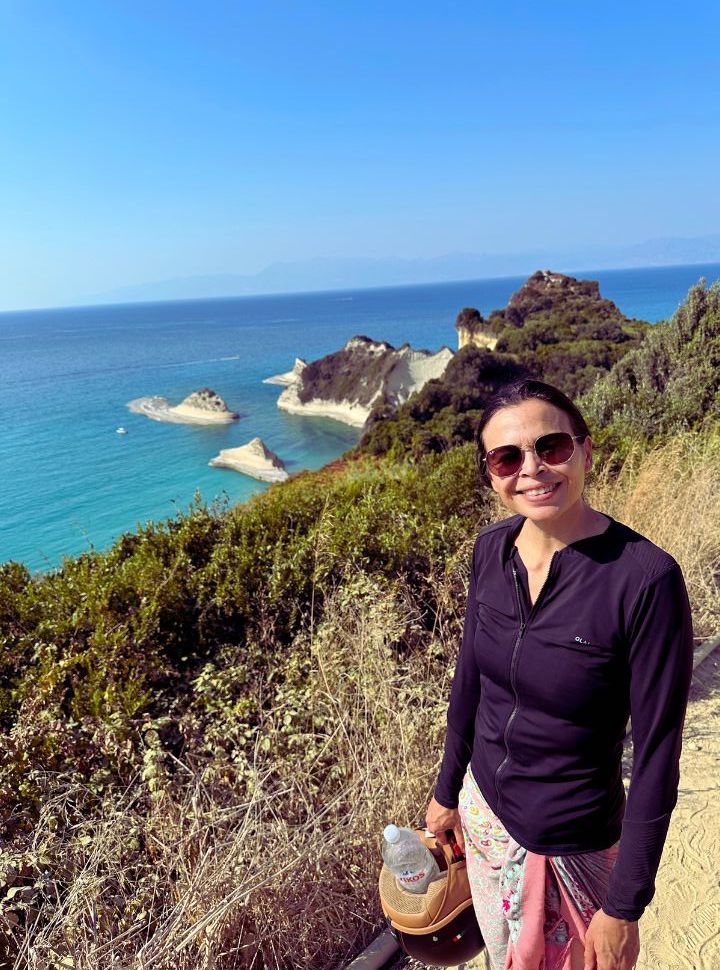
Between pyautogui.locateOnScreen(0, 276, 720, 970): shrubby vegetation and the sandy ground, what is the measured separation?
0.70 m

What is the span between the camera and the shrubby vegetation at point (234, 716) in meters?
2.35

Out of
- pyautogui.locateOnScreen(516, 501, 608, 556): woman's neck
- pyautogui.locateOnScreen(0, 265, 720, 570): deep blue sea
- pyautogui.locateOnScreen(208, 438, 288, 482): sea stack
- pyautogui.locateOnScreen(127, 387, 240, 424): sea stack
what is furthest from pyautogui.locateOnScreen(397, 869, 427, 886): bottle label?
pyautogui.locateOnScreen(127, 387, 240, 424): sea stack

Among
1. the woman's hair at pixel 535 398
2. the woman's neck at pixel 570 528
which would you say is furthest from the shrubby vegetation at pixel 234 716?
the woman's hair at pixel 535 398

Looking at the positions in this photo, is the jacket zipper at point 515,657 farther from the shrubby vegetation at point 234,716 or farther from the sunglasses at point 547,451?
the shrubby vegetation at point 234,716

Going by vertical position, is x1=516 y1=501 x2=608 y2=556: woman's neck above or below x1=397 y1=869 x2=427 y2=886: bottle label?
above

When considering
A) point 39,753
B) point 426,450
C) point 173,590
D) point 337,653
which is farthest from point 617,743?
point 426,450

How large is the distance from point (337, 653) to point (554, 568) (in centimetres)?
224

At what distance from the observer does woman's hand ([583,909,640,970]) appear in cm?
145

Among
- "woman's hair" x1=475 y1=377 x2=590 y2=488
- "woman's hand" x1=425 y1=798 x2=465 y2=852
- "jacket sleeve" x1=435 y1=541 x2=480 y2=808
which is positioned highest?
"woman's hair" x1=475 y1=377 x2=590 y2=488

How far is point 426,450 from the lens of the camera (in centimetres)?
1752

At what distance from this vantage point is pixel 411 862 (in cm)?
186

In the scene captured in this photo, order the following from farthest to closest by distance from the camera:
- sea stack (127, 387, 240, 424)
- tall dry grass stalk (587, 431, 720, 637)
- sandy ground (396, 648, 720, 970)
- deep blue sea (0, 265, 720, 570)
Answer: sea stack (127, 387, 240, 424), deep blue sea (0, 265, 720, 570), tall dry grass stalk (587, 431, 720, 637), sandy ground (396, 648, 720, 970)

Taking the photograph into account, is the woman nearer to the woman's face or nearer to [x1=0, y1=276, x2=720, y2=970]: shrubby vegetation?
the woman's face

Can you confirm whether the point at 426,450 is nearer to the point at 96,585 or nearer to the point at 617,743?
the point at 96,585
